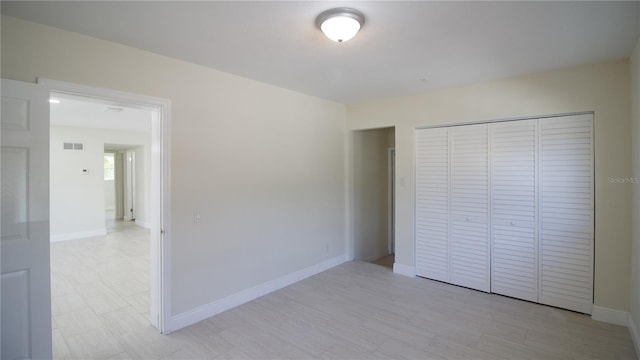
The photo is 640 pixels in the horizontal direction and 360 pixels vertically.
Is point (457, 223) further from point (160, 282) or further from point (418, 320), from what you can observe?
point (160, 282)

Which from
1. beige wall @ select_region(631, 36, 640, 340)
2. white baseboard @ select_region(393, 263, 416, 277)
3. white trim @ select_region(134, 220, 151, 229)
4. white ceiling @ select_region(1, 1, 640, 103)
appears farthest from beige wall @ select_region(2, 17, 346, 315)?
white trim @ select_region(134, 220, 151, 229)

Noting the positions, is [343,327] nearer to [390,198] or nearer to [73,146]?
[390,198]

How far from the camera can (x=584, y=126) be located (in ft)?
10.4

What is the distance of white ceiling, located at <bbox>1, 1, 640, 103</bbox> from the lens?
2008 millimetres

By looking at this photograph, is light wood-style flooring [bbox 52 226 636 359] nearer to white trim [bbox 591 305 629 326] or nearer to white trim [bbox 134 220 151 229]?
white trim [bbox 591 305 629 326]

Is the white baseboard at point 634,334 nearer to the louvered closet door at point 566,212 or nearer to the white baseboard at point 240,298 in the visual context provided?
the louvered closet door at point 566,212

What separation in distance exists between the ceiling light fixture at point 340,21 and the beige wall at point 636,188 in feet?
7.60

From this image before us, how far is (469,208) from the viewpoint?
12.9ft

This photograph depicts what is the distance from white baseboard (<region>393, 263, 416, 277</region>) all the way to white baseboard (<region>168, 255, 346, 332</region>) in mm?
991

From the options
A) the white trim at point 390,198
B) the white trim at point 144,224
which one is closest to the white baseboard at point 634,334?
the white trim at point 390,198

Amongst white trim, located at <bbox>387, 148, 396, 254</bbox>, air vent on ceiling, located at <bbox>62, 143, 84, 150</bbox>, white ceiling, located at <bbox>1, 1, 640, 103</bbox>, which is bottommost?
white trim, located at <bbox>387, 148, 396, 254</bbox>

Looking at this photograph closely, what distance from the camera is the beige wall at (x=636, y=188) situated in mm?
2537

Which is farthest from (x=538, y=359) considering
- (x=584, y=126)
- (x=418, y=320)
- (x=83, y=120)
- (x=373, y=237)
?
(x=83, y=120)

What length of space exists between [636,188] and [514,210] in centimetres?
106
